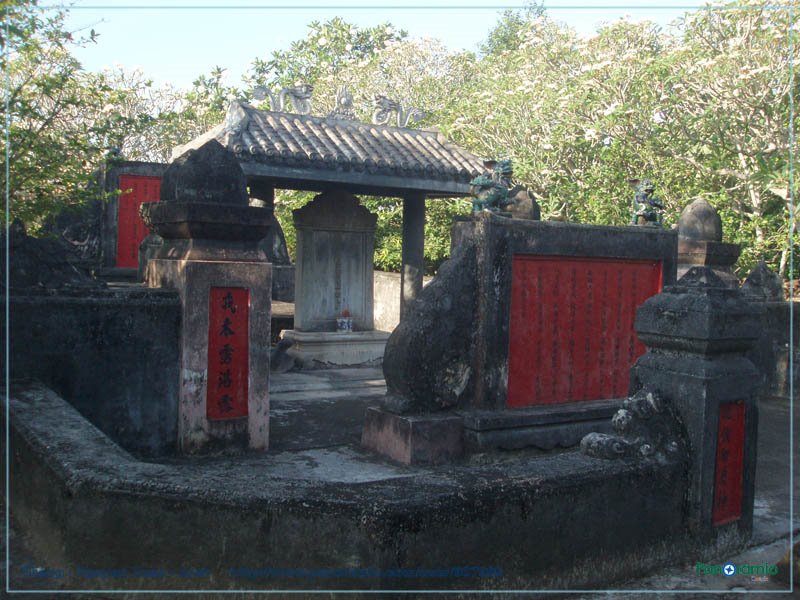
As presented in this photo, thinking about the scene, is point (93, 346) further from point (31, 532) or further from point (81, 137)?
point (81, 137)

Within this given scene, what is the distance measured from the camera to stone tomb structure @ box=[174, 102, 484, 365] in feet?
32.1

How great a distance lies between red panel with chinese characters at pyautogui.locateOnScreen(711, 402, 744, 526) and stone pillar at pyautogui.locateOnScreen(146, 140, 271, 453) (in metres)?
3.56

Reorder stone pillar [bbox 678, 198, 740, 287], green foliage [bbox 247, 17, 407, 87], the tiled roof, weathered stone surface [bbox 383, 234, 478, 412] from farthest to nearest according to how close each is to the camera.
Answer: green foliage [bbox 247, 17, 407, 87]
stone pillar [bbox 678, 198, 740, 287]
the tiled roof
weathered stone surface [bbox 383, 234, 478, 412]

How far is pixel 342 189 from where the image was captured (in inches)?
443

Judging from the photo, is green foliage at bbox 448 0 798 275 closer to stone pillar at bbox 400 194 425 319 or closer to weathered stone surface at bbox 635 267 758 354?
stone pillar at bbox 400 194 425 319

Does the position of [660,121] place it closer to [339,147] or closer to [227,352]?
[339,147]

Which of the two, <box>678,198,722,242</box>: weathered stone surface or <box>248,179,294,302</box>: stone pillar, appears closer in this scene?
<box>678,198,722,242</box>: weathered stone surface

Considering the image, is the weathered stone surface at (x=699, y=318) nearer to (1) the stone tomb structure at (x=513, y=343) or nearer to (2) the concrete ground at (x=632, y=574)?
(2) the concrete ground at (x=632, y=574)

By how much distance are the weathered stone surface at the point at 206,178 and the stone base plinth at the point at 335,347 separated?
16.6 feet

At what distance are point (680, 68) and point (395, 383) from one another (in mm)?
9359

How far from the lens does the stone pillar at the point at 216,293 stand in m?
5.80

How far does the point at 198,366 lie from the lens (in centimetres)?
583

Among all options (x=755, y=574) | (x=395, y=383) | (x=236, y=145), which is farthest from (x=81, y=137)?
(x=755, y=574)

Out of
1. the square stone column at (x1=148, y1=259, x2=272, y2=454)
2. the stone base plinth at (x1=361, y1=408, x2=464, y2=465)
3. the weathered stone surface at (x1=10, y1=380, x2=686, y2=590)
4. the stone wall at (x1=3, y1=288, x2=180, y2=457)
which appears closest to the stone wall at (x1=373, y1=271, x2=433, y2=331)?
the stone base plinth at (x1=361, y1=408, x2=464, y2=465)
